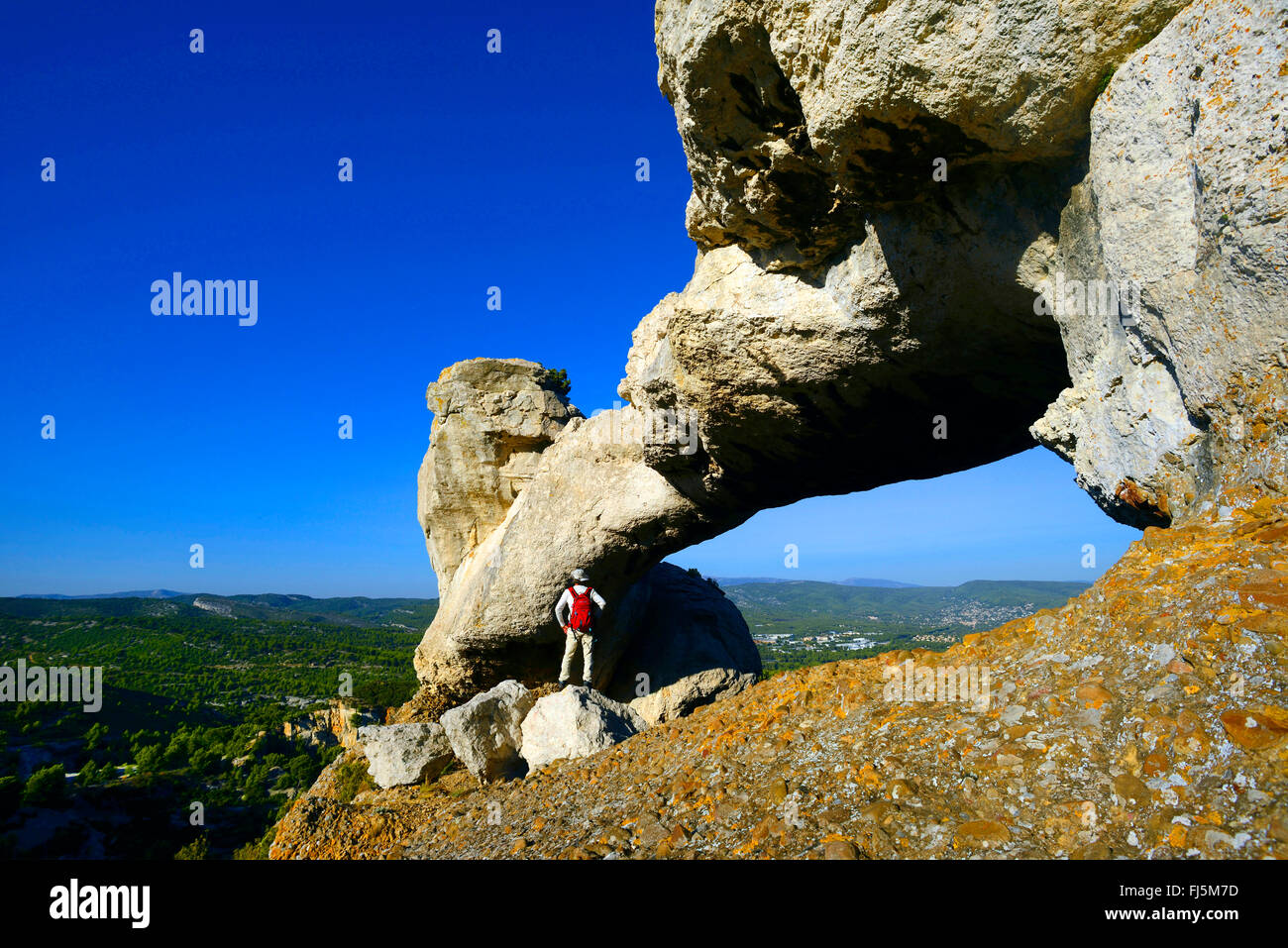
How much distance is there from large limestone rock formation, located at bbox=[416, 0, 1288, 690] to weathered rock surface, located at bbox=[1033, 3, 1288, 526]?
0.02 meters

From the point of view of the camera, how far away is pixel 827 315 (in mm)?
8875

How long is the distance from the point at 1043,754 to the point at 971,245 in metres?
5.91

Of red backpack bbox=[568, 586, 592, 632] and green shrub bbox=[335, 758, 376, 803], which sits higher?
red backpack bbox=[568, 586, 592, 632]

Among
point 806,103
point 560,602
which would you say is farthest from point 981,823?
point 560,602

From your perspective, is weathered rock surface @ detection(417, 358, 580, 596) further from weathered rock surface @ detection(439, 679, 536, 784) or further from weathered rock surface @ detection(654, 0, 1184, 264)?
weathered rock surface @ detection(654, 0, 1184, 264)

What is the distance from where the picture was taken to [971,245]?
24.8 ft

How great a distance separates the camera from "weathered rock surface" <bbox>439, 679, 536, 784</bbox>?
30.3 ft

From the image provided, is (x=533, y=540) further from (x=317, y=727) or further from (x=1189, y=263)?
(x=317, y=727)

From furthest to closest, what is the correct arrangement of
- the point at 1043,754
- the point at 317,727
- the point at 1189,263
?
the point at 317,727, the point at 1189,263, the point at 1043,754

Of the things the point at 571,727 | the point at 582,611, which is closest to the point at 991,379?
the point at 571,727

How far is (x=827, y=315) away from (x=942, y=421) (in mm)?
3343

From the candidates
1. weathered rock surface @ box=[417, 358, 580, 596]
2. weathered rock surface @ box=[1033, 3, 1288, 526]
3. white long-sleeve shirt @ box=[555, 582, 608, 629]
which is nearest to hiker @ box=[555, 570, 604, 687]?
white long-sleeve shirt @ box=[555, 582, 608, 629]
